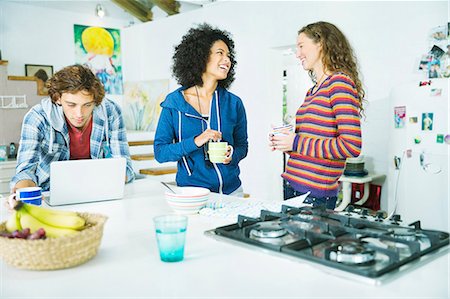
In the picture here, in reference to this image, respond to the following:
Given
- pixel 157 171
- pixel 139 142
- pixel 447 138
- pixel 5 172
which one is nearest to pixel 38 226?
pixel 447 138

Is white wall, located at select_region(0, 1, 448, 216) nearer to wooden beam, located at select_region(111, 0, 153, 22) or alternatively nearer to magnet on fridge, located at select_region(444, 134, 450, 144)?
wooden beam, located at select_region(111, 0, 153, 22)

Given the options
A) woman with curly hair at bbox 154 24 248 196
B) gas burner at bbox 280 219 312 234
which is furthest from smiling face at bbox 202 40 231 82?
gas burner at bbox 280 219 312 234

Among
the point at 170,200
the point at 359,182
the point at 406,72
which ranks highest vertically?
the point at 406,72

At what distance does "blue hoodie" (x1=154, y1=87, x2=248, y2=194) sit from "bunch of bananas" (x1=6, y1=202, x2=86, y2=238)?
100cm

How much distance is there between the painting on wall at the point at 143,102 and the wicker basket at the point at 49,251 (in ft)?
17.9

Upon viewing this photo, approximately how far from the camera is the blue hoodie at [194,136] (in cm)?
222

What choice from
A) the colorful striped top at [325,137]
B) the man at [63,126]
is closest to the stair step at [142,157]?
the man at [63,126]

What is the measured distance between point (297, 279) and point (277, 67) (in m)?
4.41

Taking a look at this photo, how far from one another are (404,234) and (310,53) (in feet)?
3.54

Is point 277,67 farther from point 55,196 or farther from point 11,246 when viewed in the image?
point 11,246

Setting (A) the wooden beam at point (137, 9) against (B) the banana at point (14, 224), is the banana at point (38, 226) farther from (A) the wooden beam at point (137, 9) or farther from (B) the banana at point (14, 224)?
(A) the wooden beam at point (137, 9)

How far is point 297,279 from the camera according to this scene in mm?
1026

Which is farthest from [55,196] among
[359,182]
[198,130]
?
[359,182]

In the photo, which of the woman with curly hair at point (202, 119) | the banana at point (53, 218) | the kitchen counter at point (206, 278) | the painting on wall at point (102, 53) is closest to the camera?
the kitchen counter at point (206, 278)
